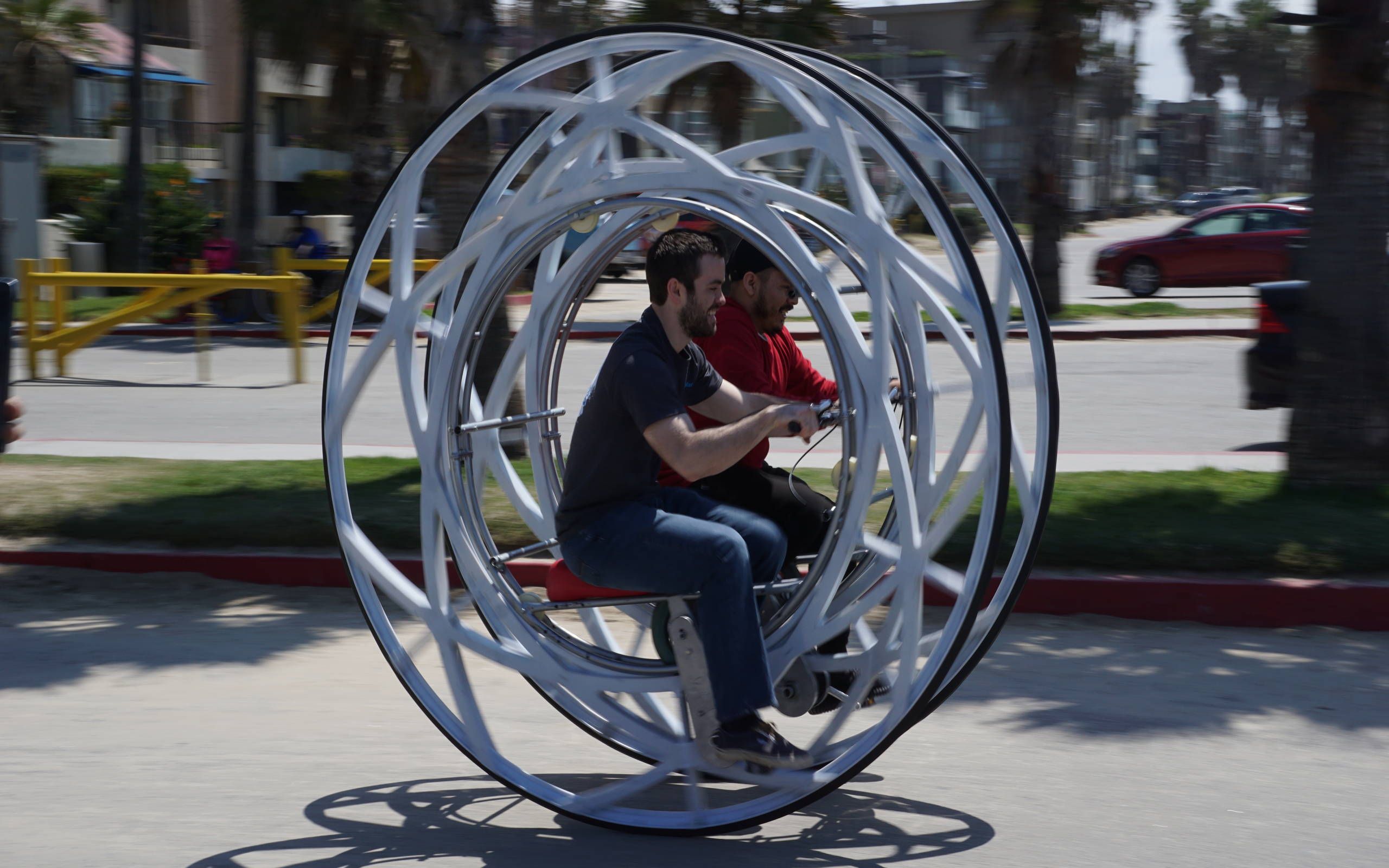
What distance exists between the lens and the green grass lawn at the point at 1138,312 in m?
20.9

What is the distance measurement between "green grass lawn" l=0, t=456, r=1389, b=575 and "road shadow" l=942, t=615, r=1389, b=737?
0.51 meters

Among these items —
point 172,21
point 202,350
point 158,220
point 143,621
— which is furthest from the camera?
point 172,21

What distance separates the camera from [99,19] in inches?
1286

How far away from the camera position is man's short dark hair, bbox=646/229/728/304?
4.38 meters

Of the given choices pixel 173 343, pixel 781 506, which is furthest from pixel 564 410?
pixel 173 343

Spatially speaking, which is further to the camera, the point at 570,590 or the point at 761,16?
the point at 761,16

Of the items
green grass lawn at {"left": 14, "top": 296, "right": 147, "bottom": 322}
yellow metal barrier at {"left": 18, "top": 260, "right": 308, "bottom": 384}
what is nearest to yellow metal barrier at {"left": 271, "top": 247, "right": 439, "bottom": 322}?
green grass lawn at {"left": 14, "top": 296, "right": 147, "bottom": 322}

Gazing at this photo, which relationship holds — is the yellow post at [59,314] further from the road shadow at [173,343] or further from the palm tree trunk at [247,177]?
the palm tree trunk at [247,177]

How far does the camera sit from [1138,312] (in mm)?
21500

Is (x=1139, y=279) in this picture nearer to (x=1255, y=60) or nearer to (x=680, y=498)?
(x=680, y=498)

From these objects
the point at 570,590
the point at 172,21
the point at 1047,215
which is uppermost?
the point at 172,21

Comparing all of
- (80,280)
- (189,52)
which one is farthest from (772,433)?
(189,52)

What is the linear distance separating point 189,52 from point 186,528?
4146cm

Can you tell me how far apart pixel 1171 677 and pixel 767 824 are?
2225mm
